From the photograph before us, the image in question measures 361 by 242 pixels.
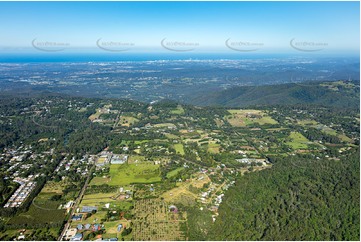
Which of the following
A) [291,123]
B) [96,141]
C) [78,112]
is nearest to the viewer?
[96,141]

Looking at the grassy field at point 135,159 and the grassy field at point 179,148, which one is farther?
the grassy field at point 179,148

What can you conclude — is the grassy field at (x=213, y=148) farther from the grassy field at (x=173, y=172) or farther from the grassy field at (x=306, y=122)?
the grassy field at (x=306, y=122)

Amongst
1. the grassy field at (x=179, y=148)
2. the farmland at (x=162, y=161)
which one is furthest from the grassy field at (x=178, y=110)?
the grassy field at (x=179, y=148)

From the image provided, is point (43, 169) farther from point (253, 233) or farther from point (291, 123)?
point (291, 123)

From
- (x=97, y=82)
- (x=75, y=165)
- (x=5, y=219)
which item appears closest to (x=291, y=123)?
(x=75, y=165)

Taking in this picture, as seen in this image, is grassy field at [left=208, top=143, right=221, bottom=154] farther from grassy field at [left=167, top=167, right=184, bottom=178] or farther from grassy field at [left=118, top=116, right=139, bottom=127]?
grassy field at [left=118, top=116, right=139, bottom=127]

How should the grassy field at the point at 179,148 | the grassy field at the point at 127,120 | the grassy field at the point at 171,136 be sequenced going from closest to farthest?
the grassy field at the point at 179,148, the grassy field at the point at 171,136, the grassy field at the point at 127,120

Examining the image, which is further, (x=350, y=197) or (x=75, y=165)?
(x=75, y=165)

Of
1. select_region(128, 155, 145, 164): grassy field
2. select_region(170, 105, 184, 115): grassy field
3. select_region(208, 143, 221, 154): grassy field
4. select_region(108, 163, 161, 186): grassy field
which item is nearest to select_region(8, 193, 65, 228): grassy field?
select_region(108, 163, 161, 186): grassy field

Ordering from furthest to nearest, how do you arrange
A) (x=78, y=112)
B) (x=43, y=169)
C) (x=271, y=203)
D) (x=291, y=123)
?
(x=78, y=112), (x=291, y=123), (x=43, y=169), (x=271, y=203)
